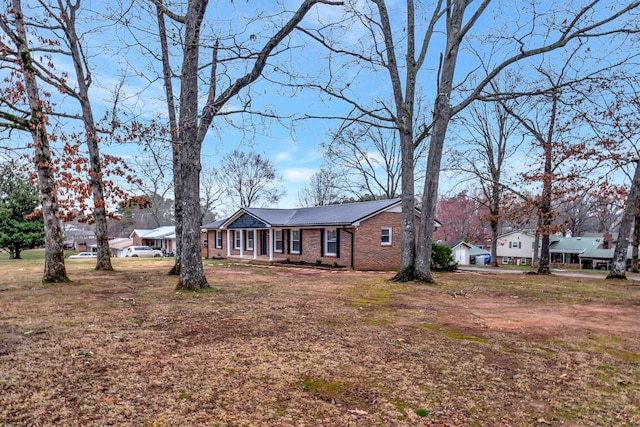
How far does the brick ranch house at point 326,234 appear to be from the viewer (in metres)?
19.4

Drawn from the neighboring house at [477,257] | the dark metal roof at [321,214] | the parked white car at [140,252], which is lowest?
the neighboring house at [477,257]

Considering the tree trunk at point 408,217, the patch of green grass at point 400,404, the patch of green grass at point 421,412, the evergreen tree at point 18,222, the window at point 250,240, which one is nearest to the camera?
the patch of green grass at point 421,412

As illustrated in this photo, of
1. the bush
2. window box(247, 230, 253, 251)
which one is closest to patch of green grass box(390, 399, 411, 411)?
the bush

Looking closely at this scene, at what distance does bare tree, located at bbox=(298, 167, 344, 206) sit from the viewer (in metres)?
43.3

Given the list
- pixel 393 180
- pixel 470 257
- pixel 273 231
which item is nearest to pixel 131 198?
pixel 273 231

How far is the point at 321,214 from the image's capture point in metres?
23.1

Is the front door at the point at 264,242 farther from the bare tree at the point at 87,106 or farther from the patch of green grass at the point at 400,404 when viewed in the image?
the patch of green grass at the point at 400,404

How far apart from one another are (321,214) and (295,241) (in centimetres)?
220

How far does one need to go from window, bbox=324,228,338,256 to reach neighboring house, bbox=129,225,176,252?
1025 inches

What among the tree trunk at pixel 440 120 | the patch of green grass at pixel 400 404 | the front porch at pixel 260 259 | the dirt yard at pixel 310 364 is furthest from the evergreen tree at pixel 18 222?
the patch of green grass at pixel 400 404

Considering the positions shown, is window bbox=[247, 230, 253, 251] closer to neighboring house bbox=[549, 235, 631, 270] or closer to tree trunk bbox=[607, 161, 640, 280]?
tree trunk bbox=[607, 161, 640, 280]

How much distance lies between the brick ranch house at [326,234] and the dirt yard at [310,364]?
11702mm

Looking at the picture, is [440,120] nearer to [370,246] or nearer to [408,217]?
[408,217]

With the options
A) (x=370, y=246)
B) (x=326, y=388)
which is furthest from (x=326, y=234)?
(x=326, y=388)
